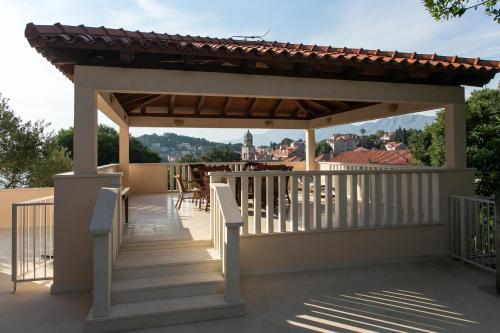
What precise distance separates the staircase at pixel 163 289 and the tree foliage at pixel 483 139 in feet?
27.8

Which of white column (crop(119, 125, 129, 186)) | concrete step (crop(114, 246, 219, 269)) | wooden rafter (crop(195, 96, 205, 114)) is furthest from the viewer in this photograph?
white column (crop(119, 125, 129, 186))

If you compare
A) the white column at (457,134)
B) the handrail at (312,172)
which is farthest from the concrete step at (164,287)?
the white column at (457,134)

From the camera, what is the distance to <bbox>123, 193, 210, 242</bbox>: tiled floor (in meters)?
5.39

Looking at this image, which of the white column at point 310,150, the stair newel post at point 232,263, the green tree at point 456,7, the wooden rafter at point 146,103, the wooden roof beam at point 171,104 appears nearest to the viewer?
the stair newel post at point 232,263

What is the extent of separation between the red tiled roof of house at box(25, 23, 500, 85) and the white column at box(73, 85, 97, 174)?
63 centimetres

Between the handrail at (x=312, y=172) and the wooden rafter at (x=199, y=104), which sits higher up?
the wooden rafter at (x=199, y=104)

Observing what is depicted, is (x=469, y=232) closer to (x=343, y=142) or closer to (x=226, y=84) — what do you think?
(x=226, y=84)

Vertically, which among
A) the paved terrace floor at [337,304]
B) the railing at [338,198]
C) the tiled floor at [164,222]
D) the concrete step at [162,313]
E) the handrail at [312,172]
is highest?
the handrail at [312,172]

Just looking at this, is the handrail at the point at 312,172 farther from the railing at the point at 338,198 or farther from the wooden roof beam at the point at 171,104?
the wooden roof beam at the point at 171,104

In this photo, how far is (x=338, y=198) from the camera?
558cm

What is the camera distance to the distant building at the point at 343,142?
307 ft

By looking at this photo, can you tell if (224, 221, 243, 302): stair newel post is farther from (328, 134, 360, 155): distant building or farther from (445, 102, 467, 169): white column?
(328, 134, 360, 155): distant building

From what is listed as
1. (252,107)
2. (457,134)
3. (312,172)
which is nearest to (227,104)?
(252,107)

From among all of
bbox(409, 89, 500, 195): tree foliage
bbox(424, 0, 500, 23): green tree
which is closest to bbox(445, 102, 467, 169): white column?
bbox(424, 0, 500, 23): green tree
